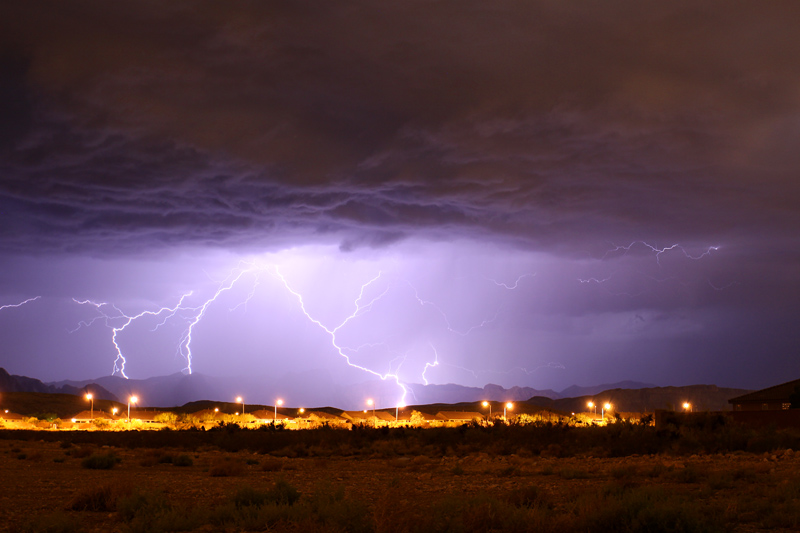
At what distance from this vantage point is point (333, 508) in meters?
10.8

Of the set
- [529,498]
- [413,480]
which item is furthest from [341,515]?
[413,480]

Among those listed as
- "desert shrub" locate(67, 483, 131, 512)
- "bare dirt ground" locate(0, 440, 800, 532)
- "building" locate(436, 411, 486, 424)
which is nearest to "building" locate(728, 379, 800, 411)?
"building" locate(436, 411, 486, 424)

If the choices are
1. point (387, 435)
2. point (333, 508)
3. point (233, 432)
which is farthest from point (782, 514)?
point (233, 432)

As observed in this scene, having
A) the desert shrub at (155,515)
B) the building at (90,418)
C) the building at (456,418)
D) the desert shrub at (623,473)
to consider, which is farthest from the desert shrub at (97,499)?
the building at (90,418)

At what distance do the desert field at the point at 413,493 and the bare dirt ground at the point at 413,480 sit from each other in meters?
0.04

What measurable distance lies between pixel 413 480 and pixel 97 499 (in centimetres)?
846

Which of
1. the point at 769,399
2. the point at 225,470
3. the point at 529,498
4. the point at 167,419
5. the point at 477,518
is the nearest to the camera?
the point at 477,518

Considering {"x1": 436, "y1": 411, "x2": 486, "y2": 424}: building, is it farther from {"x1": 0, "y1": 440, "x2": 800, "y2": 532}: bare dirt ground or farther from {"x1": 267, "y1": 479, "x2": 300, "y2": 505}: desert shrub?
{"x1": 267, "y1": 479, "x2": 300, "y2": 505}: desert shrub

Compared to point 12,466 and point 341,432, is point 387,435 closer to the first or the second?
point 341,432

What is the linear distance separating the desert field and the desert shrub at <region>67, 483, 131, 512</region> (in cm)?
3

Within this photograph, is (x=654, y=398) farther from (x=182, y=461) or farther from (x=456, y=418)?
(x=182, y=461)

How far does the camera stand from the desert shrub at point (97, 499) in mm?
12977

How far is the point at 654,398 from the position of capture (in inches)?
6024

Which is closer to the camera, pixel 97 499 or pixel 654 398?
pixel 97 499
